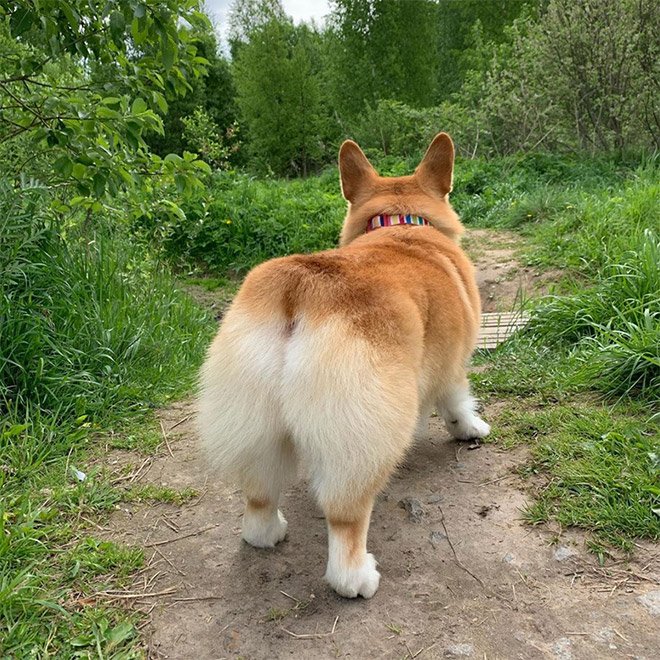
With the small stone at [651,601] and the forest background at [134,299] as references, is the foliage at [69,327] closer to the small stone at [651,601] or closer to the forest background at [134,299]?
the forest background at [134,299]

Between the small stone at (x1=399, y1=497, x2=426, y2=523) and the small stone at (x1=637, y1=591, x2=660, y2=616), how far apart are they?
32.3 inches

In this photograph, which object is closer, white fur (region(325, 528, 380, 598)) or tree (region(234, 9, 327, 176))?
white fur (region(325, 528, 380, 598))

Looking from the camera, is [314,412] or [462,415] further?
[462,415]

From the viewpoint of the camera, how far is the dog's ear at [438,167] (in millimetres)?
3098

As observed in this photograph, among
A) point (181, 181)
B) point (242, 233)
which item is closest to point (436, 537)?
point (181, 181)

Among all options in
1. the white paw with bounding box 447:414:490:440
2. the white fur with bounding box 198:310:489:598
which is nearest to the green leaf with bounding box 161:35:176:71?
the white fur with bounding box 198:310:489:598

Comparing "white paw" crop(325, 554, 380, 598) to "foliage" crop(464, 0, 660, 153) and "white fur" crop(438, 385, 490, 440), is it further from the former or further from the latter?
"foliage" crop(464, 0, 660, 153)

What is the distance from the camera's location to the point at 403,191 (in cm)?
310

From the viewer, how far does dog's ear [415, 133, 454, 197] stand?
310 cm

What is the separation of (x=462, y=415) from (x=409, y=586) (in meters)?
1.08

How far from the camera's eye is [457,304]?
2432 millimetres

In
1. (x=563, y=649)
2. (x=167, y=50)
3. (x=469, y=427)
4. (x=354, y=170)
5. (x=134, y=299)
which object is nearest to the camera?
(x=563, y=649)

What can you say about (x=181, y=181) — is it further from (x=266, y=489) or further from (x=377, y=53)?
(x=377, y=53)

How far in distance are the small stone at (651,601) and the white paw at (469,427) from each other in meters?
1.14
